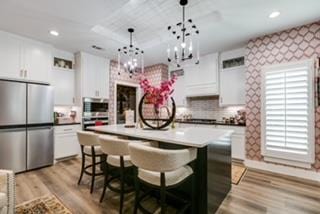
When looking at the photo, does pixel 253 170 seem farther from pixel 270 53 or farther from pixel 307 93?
pixel 270 53

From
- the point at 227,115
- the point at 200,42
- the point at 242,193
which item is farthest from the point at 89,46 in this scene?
the point at 242,193

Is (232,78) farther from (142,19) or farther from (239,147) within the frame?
(142,19)

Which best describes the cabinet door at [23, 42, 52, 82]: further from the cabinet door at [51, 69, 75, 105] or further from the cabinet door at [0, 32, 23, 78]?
the cabinet door at [51, 69, 75, 105]

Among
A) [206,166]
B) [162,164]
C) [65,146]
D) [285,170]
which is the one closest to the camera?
[162,164]

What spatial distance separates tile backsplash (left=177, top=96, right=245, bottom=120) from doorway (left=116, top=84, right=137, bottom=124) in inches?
68.0

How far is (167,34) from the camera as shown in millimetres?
3781

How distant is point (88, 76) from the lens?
185 inches

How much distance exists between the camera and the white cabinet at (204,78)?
15.6ft

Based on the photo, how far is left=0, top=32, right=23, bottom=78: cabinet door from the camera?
11.1ft

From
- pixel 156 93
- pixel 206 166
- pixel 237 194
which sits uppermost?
pixel 156 93

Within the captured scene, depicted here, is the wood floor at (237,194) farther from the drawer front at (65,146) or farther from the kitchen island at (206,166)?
the drawer front at (65,146)

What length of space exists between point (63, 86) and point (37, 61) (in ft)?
2.71

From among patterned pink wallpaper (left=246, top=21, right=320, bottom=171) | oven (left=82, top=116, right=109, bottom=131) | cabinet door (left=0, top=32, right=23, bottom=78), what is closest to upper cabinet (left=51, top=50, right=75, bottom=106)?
oven (left=82, top=116, right=109, bottom=131)

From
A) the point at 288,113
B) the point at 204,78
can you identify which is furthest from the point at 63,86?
the point at 288,113
